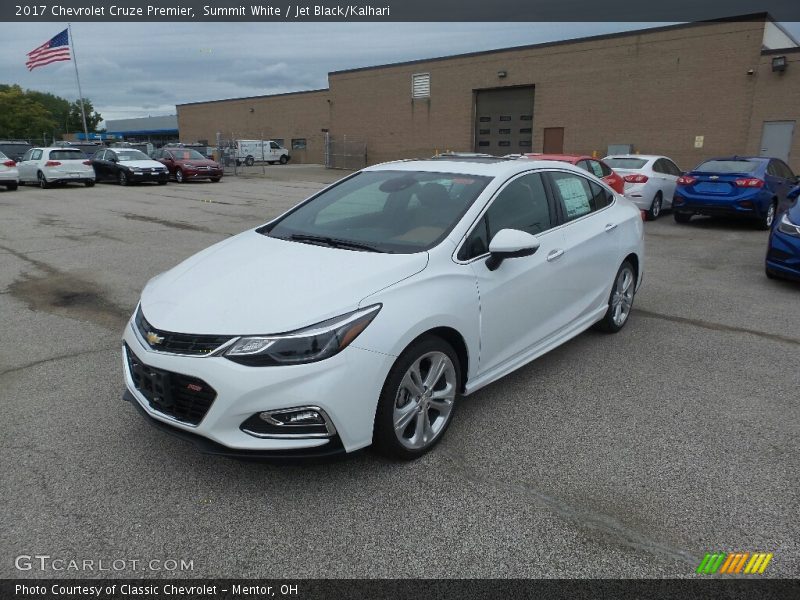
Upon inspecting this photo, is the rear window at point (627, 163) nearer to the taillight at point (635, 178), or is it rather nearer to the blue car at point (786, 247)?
the taillight at point (635, 178)

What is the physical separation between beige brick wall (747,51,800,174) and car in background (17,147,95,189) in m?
25.1

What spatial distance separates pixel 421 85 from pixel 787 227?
2851 cm

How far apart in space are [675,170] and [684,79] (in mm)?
11091

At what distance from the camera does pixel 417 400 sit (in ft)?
10.5

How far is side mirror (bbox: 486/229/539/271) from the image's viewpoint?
11.3 feet

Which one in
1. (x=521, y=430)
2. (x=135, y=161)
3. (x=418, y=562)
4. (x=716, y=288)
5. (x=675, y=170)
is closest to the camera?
(x=418, y=562)

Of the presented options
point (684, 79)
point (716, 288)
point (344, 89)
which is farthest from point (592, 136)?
point (716, 288)

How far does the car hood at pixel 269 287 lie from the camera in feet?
9.30

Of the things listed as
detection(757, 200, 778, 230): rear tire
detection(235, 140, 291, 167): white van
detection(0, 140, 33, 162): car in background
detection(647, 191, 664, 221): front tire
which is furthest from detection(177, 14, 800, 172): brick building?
detection(0, 140, 33, 162): car in background

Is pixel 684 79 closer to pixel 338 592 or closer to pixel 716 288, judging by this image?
pixel 716 288

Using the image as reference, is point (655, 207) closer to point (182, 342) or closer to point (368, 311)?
point (368, 311)

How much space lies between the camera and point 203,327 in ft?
9.35

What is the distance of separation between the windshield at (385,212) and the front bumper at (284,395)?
37.0 inches

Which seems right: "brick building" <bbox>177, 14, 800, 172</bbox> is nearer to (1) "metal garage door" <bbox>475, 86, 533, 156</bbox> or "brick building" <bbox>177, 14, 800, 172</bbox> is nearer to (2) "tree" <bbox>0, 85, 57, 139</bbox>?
(1) "metal garage door" <bbox>475, 86, 533, 156</bbox>
